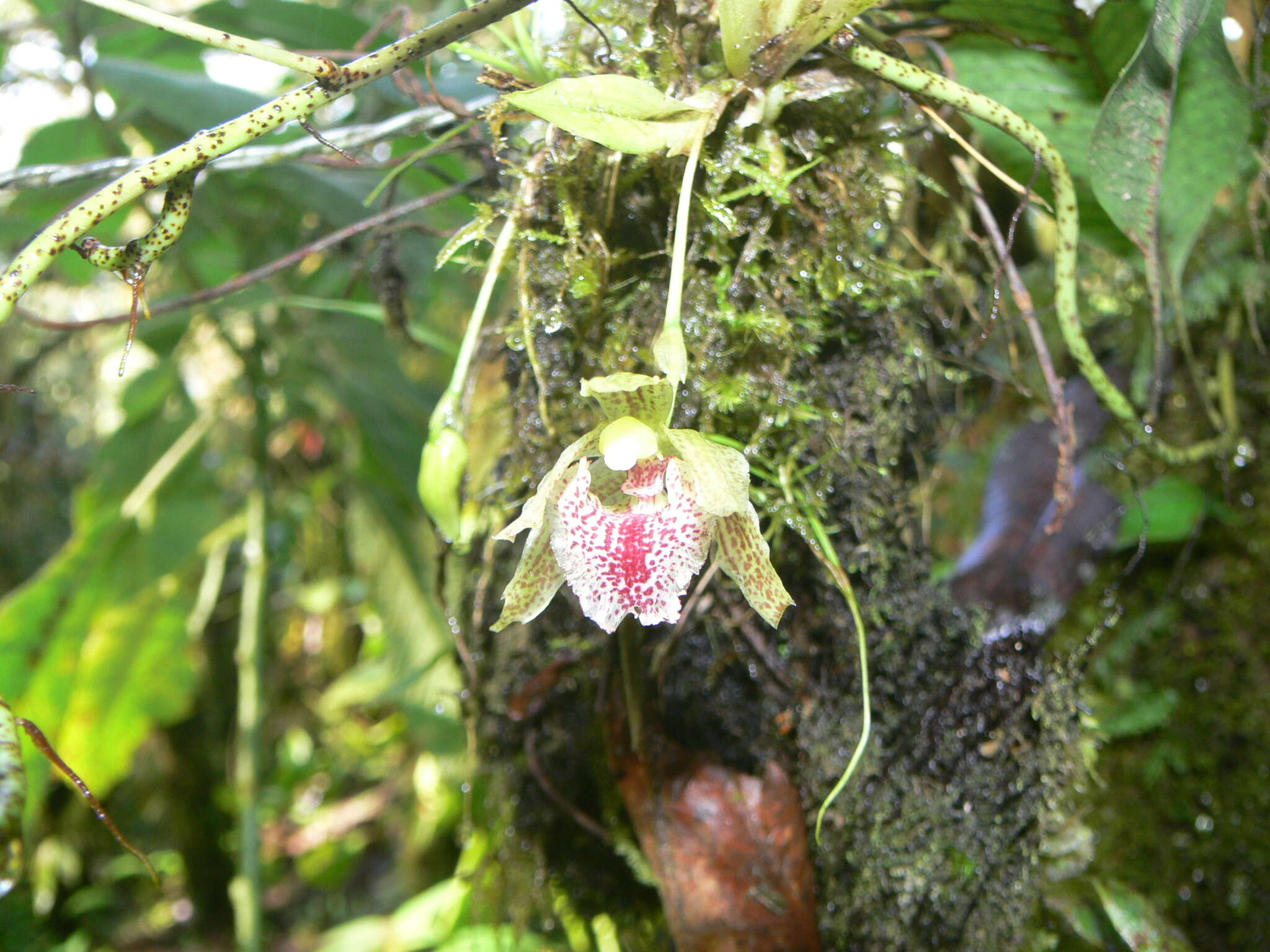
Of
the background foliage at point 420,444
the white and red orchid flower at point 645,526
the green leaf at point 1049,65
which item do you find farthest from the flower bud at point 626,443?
the green leaf at point 1049,65

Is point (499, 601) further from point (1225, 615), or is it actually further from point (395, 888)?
point (395, 888)

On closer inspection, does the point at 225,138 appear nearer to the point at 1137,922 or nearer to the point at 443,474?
the point at 443,474

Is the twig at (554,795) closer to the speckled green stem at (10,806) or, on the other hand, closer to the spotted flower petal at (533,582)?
the spotted flower petal at (533,582)

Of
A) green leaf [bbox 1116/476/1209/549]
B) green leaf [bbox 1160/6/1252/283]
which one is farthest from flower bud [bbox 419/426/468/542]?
green leaf [bbox 1116/476/1209/549]

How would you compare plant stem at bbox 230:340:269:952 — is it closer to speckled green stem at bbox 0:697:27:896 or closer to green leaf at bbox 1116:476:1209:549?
speckled green stem at bbox 0:697:27:896

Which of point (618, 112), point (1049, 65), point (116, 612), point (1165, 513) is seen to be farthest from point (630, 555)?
point (116, 612)

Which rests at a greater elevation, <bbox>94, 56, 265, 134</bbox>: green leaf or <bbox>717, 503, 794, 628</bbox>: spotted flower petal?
<bbox>94, 56, 265, 134</bbox>: green leaf

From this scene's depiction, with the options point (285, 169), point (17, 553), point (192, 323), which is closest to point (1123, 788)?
point (285, 169)
